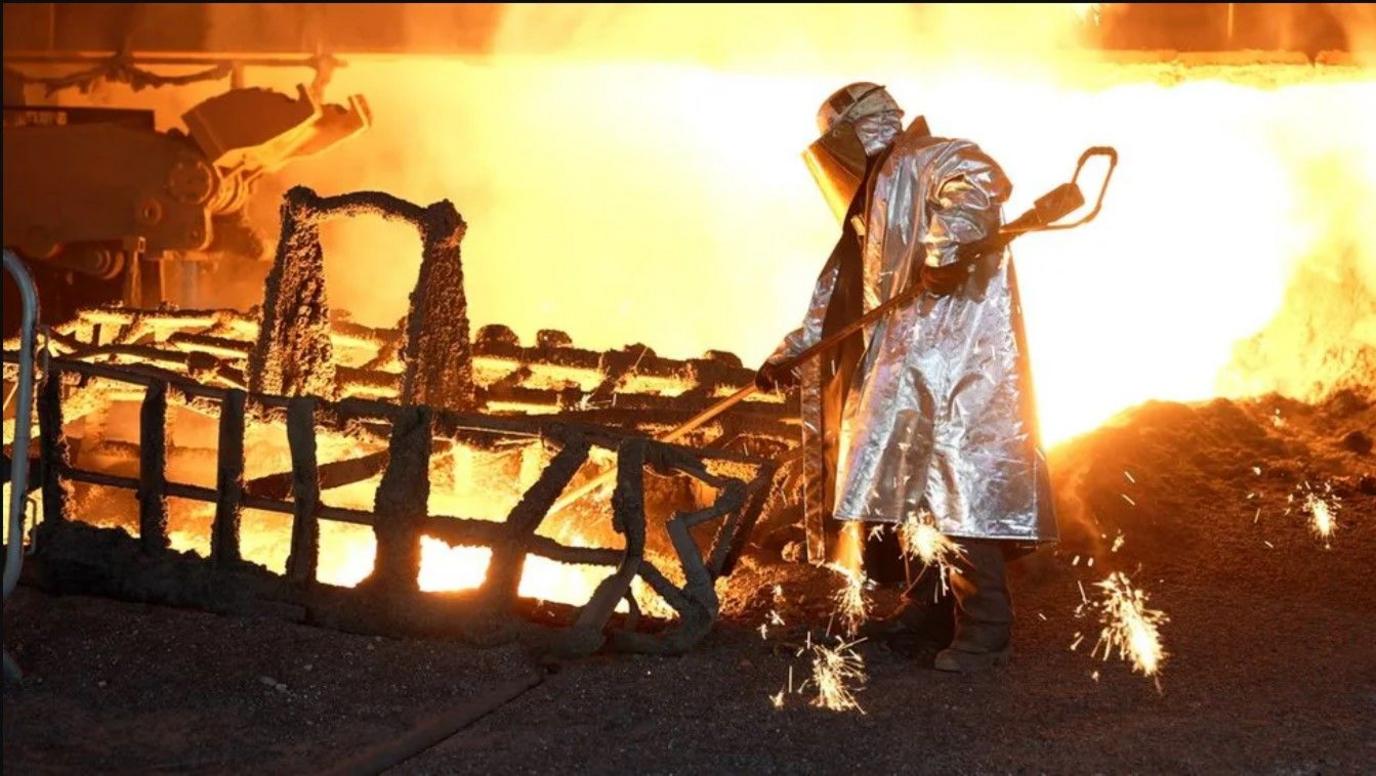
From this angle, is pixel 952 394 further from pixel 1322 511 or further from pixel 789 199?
pixel 789 199

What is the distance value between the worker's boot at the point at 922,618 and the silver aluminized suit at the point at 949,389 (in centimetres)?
53

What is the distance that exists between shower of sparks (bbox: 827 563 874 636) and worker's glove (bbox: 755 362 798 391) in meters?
0.70

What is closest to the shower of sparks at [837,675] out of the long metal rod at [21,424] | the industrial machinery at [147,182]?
the long metal rod at [21,424]

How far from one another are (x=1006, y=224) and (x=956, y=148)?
1.01 ft

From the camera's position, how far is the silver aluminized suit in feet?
15.1

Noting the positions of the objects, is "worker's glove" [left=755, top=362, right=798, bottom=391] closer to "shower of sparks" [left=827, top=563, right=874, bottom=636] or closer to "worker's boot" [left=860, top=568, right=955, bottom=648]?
"shower of sparks" [left=827, top=563, right=874, bottom=636]

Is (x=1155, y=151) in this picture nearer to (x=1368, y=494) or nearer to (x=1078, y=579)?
(x=1368, y=494)

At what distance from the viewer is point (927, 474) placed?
4691 millimetres

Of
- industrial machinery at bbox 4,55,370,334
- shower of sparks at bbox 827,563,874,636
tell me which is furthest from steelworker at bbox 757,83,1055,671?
industrial machinery at bbox 4,55,370,334

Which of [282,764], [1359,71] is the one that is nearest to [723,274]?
[1359,71]

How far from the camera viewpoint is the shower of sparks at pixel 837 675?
4352mm

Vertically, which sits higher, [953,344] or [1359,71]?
[1359,71]

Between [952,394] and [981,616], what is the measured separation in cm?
76

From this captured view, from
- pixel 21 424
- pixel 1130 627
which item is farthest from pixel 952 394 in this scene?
pixel 21 424
